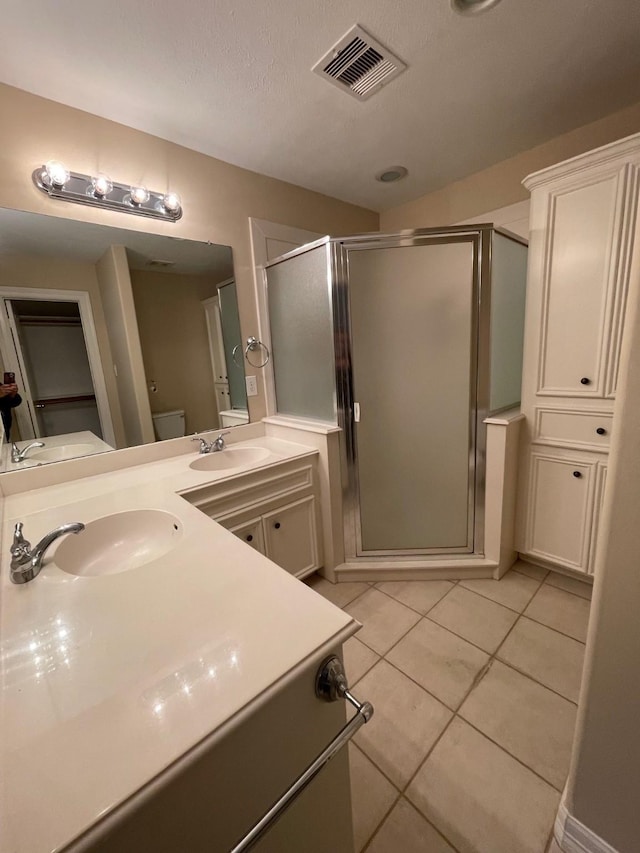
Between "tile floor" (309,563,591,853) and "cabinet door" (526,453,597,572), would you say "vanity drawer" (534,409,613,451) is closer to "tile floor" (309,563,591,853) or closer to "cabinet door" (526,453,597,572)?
"cabinet door" (526,453,597,572)

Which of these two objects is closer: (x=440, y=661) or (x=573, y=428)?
(x=440, y=661)

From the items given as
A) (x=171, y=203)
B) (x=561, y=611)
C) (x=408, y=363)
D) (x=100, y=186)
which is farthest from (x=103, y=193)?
(x=561, y=611)

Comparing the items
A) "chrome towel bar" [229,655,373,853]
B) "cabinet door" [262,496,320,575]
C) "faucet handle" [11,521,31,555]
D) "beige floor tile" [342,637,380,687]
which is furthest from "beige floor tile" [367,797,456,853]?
"faucet handle" [11,521,31,555]

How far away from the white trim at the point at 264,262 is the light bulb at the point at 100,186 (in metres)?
0.76

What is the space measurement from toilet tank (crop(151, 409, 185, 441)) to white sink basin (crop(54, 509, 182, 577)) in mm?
704

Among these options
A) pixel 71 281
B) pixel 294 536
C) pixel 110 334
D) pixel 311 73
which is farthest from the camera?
pixel 294 536

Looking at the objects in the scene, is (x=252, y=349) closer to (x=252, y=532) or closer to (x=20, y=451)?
(x=252, y=532)

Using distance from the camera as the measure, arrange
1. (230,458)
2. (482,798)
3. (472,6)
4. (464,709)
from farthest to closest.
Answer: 1. (230,458)
2. (464,709)
3. (472,6)
4. (482,798)

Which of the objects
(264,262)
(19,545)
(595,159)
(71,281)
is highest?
(595,159)

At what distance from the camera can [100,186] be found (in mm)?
1509

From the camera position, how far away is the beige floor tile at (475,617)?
5.20ft

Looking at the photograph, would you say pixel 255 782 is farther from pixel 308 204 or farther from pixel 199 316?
pixel 308 204

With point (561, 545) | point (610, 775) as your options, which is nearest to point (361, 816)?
point (610, 775)

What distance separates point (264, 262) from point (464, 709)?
240cm
